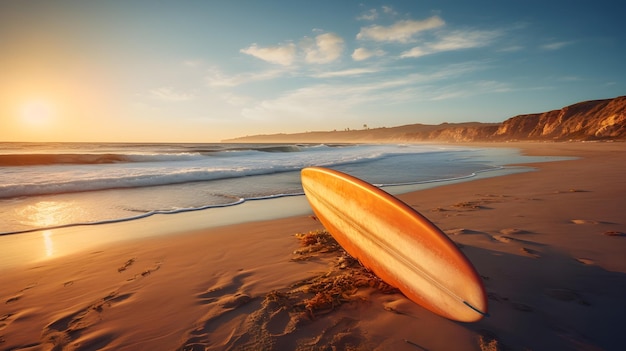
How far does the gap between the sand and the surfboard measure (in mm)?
210

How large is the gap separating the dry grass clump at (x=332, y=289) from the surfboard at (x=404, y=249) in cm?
11

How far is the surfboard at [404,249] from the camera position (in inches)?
63.9

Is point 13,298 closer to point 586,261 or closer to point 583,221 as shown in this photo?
point 586,261

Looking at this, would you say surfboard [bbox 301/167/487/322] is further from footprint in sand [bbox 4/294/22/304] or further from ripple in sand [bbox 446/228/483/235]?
footprint in sand [bbox 4/294/22/304]

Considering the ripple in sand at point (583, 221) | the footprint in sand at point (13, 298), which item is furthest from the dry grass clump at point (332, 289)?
the ripple in sand at point (583, 221)

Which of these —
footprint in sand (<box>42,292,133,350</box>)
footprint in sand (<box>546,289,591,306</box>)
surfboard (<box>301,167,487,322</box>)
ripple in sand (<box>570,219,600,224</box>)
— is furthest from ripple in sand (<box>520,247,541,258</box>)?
footprint in sand (<box>42,292,133,350</box>)

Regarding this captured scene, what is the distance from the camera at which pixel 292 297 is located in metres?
2.37

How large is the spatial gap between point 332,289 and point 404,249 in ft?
2.47

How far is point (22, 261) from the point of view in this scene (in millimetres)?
3504

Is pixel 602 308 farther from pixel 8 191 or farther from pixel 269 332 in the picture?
pixel 8 191

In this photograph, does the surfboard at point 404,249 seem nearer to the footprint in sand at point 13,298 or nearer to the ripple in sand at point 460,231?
the ripple in sand at point 460,231

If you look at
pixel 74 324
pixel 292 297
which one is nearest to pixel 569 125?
pixel 292 297

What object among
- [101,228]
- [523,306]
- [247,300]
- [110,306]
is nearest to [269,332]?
[247,300]

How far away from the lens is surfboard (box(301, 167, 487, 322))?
1.62 metres
